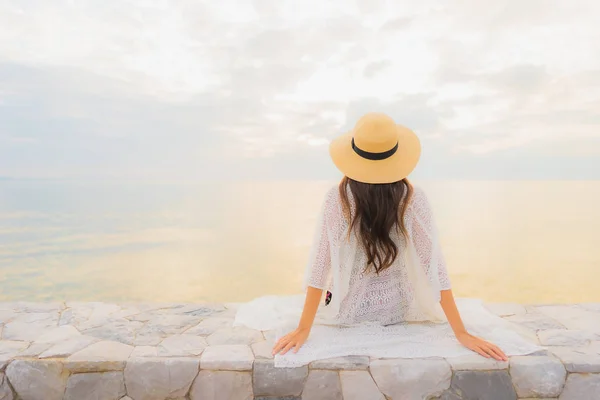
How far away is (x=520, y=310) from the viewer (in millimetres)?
3354

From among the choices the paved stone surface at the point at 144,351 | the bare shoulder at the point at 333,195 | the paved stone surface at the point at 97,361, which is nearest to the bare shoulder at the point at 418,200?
the bare shoulder at the point at 333,195

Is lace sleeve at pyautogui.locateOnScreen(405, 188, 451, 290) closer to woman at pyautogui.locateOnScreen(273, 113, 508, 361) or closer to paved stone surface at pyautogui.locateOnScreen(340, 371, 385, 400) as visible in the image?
woman at pyautogui.locateOnScreen(273, 113, 508, 361)

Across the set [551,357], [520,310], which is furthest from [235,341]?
[520,310]

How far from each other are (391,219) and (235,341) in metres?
1.14

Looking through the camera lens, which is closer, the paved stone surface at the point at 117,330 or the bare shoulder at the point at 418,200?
the bare shoulder at the point at 418,200

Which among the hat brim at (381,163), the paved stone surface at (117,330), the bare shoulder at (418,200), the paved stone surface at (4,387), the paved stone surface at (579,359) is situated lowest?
the paved stone surface at (4,387)

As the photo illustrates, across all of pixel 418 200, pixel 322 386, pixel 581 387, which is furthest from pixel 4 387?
pixel 581 387

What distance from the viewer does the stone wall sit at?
7.97 feet

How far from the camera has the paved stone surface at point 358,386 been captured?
2422mm

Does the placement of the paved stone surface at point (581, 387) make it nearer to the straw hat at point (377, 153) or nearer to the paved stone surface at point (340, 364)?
the paved stone surface at point (340, 364)

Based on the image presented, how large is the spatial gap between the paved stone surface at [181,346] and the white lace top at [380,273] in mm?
717

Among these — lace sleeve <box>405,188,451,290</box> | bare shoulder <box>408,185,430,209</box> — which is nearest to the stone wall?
lace sleeve <box>405,188,451,290</box>

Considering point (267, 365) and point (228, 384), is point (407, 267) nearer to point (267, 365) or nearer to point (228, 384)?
point (267, 365)

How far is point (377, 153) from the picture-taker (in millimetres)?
2434
